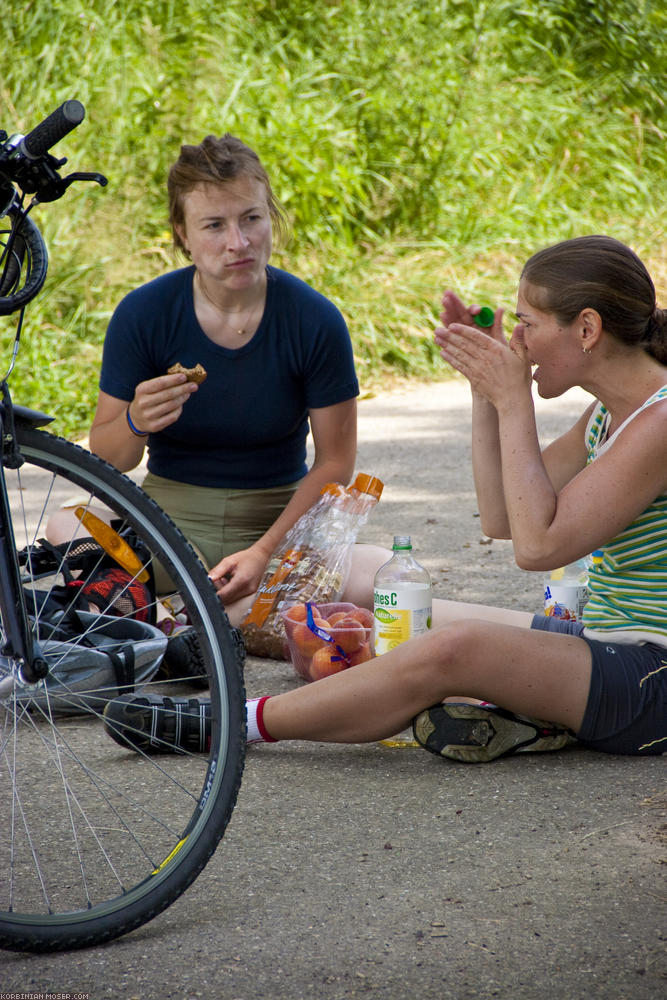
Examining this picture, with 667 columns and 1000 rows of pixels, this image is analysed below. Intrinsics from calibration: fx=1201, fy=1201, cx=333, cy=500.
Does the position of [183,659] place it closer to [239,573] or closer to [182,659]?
[182,659]

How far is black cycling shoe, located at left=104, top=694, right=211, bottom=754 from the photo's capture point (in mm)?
2670

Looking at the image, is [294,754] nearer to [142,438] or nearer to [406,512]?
[142,438]

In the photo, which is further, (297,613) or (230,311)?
(230,311)

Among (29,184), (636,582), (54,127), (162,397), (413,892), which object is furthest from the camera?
(162,397)

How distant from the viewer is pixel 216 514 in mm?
3600

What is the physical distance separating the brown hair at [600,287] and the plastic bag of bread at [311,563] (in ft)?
3.44

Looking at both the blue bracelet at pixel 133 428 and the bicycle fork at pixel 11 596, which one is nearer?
the bicycle fork at pixel 11 596

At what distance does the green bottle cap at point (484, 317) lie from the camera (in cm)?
283

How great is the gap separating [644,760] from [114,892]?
3.86 ft

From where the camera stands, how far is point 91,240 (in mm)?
7543

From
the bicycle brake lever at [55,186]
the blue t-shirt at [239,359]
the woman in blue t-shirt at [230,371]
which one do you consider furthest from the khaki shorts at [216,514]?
the bicycle brake lever at [55,186]

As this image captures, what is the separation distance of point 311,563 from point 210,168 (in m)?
1.14

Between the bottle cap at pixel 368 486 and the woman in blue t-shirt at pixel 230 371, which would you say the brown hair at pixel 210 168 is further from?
the bottle cap at pixel 368 486

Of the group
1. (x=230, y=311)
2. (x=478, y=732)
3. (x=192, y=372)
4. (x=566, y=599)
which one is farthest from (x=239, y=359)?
(x=478, y=732)
